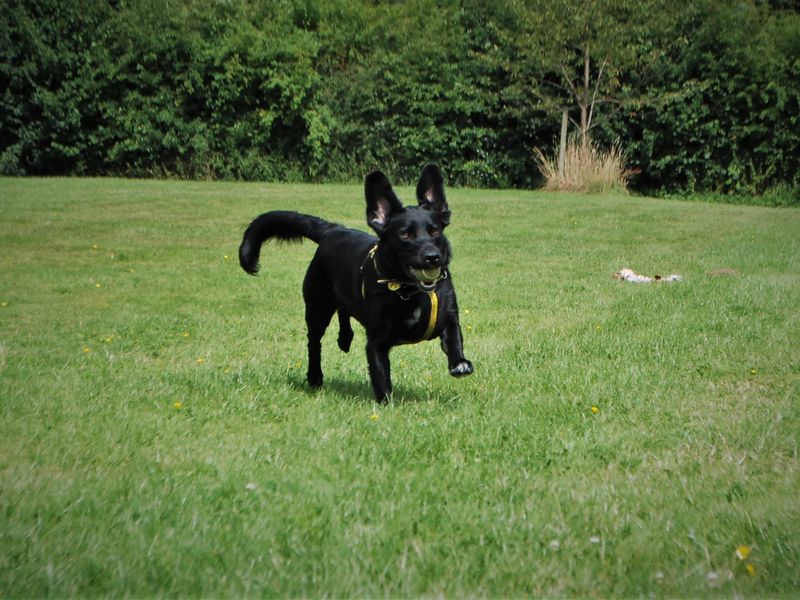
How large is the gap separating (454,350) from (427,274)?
1.91 ft

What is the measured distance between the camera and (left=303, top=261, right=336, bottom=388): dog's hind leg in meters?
6.30

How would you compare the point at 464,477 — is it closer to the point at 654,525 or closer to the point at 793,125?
the point at 654,525

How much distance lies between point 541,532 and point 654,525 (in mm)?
466

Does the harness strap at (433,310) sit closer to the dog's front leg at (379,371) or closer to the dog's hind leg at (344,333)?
the dog's front leg at (379,371)

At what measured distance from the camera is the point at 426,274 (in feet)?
16.3

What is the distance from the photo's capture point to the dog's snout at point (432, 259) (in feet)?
16.0

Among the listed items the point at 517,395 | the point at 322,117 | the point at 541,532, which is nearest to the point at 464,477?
the point at 541,532

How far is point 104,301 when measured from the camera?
35.2 ft

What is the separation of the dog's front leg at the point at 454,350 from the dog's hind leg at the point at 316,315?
124cm

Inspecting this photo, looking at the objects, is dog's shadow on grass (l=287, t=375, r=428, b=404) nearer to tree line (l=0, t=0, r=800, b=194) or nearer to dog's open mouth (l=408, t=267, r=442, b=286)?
dog's open mouth (l=408, t=267, r=442, b=286)

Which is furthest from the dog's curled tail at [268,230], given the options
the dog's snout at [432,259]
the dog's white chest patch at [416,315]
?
the dog's snout at [432,259]

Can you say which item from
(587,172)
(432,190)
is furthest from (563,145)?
(432,190)

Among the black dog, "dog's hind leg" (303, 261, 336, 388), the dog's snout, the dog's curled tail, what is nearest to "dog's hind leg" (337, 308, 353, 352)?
"dog's hind leg" (303, 261, 336, 388)

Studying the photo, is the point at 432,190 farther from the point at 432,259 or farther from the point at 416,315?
the point at 416,315
